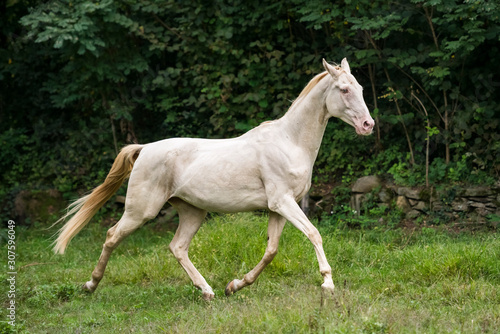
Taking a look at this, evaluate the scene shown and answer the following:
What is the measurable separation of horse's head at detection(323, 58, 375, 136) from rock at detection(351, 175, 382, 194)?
401 cm

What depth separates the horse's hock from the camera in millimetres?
8344

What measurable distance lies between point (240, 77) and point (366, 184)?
272 cm

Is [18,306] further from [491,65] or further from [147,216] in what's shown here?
[491,65]

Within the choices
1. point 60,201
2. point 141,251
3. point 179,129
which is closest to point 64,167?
point 60,201

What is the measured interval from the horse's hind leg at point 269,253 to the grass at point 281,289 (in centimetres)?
14

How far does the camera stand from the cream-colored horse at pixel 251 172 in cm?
532

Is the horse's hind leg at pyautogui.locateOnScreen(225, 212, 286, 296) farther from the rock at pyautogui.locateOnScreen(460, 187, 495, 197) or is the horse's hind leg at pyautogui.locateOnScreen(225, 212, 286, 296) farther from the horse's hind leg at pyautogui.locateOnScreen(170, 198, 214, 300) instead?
the rock at pyautogui.locateOnScreen(460, 187, 495, 197)

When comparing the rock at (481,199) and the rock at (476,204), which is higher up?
the rock at (481,199)

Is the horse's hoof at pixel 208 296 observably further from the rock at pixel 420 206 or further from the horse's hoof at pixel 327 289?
the rock at pixel 420 206

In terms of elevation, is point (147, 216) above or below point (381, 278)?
above

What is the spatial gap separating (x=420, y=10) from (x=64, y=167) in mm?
7038

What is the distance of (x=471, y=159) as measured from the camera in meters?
8.89

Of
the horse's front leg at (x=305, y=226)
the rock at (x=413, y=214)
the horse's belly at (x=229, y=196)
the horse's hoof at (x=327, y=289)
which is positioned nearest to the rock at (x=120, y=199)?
the rock at (x=413, y=214)

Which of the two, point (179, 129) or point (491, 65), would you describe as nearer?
point (491, 65)
